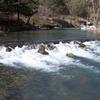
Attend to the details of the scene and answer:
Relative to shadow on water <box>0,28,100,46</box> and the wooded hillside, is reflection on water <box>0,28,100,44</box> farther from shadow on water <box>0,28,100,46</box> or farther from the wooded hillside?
the wooded hillside

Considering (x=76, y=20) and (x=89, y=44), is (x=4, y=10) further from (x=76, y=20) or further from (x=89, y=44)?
(x=76, y=20)

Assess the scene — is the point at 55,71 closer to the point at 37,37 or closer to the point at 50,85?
the point at 50,85

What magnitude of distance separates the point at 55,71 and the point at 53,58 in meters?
4.43

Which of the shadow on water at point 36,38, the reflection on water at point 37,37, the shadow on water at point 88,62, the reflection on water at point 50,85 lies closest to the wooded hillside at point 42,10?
the reflection on water at point 37,37

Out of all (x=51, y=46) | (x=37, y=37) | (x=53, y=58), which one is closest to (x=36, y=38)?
(x=37, y=37)

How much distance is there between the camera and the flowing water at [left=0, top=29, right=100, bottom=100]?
1444cm

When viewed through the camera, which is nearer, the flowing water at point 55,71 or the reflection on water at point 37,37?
the flowing water at point 55,71

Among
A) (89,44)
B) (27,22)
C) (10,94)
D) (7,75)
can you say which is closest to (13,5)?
(27,22)

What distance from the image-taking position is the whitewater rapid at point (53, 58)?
66.5 feet

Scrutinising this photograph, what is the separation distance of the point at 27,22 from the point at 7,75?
34.9 m

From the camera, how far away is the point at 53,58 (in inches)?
910

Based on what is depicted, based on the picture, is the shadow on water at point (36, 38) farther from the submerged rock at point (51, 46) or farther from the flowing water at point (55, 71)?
the submerged rock at point (51, 46)

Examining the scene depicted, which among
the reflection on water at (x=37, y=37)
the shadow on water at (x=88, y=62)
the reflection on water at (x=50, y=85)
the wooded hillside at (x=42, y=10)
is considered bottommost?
the shadow on water at (x=88, y=62)

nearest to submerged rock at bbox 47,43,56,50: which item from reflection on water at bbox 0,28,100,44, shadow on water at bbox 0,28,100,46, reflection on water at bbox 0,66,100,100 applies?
shadow on water at bbox 0,28,100,46
